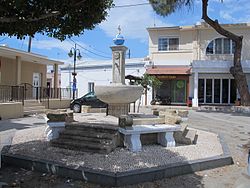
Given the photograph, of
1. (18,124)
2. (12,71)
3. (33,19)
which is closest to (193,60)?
(12,71)

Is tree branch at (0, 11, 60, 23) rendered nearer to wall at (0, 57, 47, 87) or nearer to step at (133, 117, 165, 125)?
step at (133, 117, 165, 125)

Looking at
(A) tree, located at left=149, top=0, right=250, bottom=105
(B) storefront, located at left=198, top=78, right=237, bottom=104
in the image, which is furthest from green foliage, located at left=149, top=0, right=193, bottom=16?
(B) storefront, located at left=198, top=78, right=237, bottom=104

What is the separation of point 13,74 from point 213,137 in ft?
59.7

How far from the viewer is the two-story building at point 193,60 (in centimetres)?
2920

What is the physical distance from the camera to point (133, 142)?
744 cm

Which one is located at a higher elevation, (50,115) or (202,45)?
(202,45)

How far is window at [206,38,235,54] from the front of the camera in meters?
29.8

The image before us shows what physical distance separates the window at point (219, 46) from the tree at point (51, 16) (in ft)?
81.8

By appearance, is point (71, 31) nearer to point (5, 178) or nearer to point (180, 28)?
point (5, 178)

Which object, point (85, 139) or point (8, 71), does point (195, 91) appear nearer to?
point (8, 71)

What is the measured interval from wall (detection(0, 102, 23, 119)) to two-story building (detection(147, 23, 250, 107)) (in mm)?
14858

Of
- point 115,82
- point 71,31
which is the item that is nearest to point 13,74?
point 115,82

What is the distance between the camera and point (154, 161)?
6652 millimetres

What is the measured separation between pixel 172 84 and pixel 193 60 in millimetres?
3314
